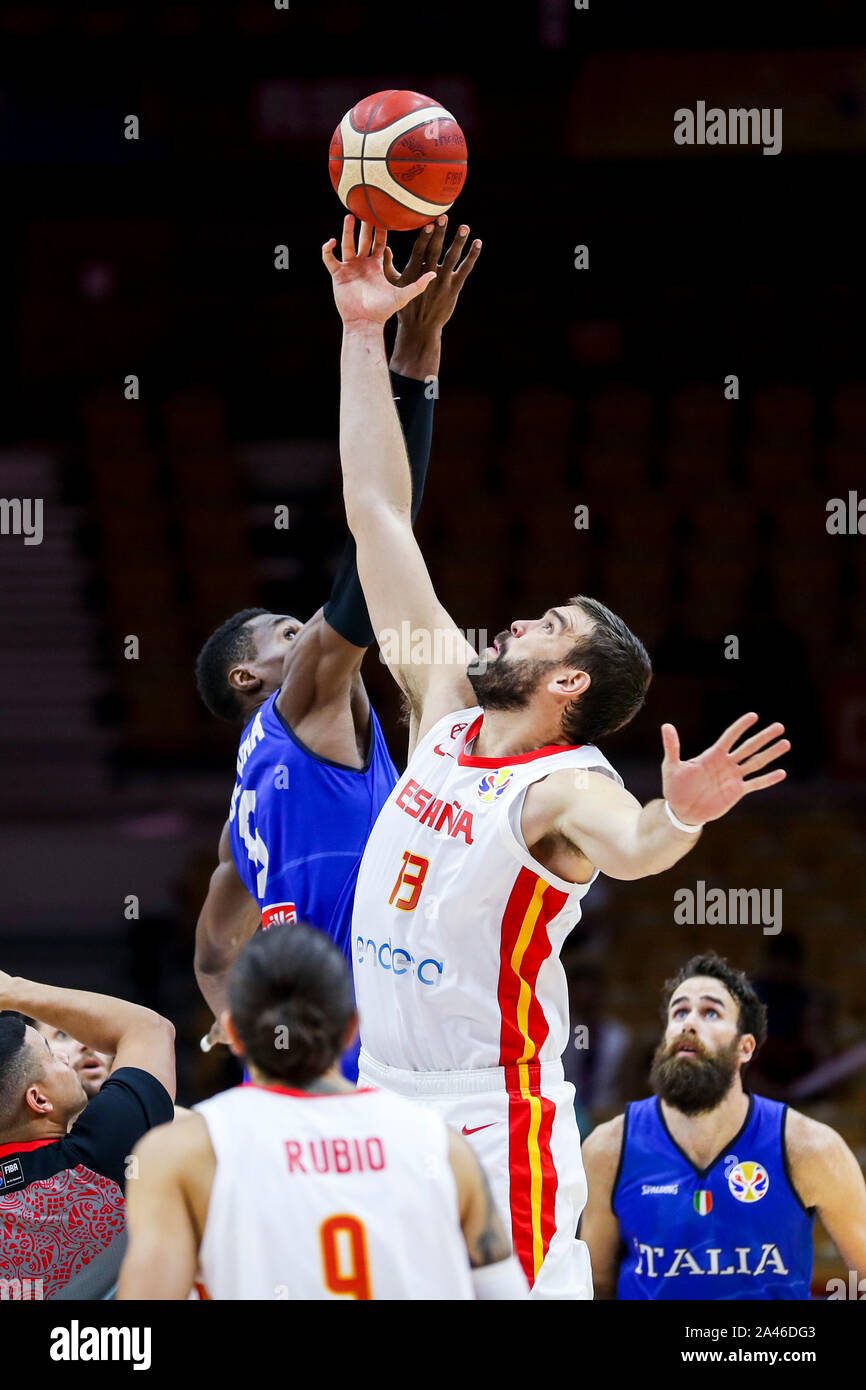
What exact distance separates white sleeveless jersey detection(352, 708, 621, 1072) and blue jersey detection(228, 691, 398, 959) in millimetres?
680

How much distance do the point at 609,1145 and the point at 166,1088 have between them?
2326 mm

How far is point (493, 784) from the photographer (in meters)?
4.05

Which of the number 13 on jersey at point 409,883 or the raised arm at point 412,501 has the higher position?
the raised arm at point 412,501

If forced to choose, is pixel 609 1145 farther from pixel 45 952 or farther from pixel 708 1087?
pixel 45 952

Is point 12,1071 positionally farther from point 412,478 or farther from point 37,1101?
point 412,478

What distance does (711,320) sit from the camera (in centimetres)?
1487

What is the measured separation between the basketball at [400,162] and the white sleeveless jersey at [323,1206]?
109 inches

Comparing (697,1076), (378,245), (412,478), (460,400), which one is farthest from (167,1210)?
(460,400)

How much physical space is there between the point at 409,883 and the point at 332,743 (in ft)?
3.07

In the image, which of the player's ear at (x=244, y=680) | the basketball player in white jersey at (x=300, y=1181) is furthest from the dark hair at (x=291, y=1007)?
the player's ear at (x=244, y=680)

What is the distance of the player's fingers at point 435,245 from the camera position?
15.7 ft

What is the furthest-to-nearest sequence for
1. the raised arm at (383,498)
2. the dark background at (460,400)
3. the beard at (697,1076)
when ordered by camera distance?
the dark background at (460,400), the beard at (697,1076), the raised arm at (383,498)

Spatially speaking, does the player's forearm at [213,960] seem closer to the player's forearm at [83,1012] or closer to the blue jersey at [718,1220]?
the player's forearm at [83,1012]

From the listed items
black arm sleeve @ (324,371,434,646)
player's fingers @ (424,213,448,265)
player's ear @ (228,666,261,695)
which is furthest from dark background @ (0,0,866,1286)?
player's fingers @ (424,213,448,265)
